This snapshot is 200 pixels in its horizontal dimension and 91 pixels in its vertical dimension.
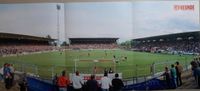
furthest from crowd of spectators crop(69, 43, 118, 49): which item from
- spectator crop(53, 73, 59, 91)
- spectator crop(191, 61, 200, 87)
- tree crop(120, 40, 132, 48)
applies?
spectator crop(191, 61, 200, 87)

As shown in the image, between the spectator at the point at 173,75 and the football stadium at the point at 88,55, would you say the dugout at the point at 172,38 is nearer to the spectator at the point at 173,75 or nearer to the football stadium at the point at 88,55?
the football stadium at the point at 88,55

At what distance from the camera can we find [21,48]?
27.2 ft

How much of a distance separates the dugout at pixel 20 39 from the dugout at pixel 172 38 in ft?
5.83

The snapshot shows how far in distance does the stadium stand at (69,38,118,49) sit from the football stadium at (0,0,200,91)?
1 cm

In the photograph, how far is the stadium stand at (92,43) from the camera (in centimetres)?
810

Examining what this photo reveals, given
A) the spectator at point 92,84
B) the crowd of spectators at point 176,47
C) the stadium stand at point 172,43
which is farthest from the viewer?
the crowd of spectators at point 176,47

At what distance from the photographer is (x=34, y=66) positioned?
26.9 ft

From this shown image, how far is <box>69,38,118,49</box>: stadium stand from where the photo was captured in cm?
810

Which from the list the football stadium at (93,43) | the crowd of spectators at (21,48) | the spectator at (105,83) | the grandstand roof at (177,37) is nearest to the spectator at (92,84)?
the football stadium at (93,43)

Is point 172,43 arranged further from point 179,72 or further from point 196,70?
point 196,70

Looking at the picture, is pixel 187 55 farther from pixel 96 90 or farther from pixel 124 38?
pixel 96 90

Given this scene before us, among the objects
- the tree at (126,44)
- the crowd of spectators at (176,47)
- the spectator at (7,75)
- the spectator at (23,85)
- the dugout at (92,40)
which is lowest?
the spectator at (23,85)

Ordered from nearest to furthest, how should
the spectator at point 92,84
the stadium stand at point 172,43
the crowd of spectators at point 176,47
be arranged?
the spectator at point 92,84
the stadium stand at point 172,43
the crowd of spectators at point 176,47

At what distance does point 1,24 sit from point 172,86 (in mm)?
3669
